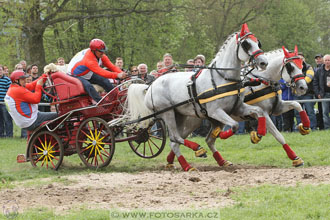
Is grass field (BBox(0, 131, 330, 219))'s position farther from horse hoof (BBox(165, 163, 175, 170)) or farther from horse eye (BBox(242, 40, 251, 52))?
horse eye (BBox(242, 40, 251, 52))

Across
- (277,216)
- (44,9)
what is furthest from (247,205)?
(44,9)

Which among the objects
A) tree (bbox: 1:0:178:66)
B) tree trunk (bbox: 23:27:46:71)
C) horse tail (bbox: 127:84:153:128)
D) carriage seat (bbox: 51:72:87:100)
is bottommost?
horse tail (bbox: 127:84:153:128)

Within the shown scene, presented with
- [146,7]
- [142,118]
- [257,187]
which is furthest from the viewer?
[146,7]

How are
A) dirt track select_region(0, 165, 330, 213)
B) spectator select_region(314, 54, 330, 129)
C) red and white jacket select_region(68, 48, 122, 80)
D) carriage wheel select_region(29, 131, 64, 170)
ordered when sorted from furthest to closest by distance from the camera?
spectator select_region(314, 54, 330, 129)
carriage wheel select_region(29, 131, 64, 170)
red and white jacket select_region(68, 48, 122, 80)
dirt track select_region(0, 165, 330, 213)

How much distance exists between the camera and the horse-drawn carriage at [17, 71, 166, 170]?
10148 mm

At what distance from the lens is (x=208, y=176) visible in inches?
338

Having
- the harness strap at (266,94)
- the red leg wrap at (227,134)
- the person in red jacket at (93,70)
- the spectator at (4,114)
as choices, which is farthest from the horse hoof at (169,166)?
the spectator at (4,114)

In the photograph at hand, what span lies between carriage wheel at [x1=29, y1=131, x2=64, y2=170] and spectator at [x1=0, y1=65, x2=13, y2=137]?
189 inches

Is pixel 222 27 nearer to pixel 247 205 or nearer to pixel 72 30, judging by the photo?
pixel 72 30

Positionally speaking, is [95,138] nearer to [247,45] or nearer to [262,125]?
[262,125]

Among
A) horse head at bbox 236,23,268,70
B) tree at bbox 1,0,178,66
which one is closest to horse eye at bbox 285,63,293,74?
horse head at bbox 236,23,268,70

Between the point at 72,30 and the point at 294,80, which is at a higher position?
the point at 72,30

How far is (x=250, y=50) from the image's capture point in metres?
8.77

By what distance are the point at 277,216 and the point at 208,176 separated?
2924 millimetres
